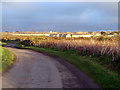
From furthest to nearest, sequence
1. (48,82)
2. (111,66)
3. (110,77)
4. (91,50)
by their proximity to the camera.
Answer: (91,50), (111,66), (110,77), (48,82)

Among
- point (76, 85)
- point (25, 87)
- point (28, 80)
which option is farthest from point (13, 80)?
point (76, 85)

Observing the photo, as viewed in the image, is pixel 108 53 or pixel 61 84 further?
pixel 108 53

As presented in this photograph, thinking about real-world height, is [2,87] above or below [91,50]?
below

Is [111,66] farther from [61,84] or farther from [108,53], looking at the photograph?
[61,84]

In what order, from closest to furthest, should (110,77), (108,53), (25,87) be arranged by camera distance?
(25,87) → (110,77) → (108,53)

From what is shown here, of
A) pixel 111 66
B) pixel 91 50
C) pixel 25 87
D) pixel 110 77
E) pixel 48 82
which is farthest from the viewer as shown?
pixel 91 50

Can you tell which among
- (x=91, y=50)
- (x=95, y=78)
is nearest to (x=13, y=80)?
(x=95, y=78)

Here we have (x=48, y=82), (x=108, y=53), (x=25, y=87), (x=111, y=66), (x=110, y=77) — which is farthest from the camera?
(x=108, y=53)

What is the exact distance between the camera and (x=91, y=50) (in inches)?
622

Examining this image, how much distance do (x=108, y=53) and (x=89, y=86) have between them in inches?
276

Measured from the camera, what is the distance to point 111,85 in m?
6.64

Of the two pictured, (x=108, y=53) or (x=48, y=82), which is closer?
(x=48, y=82)

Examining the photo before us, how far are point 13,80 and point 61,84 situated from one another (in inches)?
103

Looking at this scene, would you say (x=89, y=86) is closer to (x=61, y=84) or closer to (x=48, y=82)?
(x=61, y=84)
